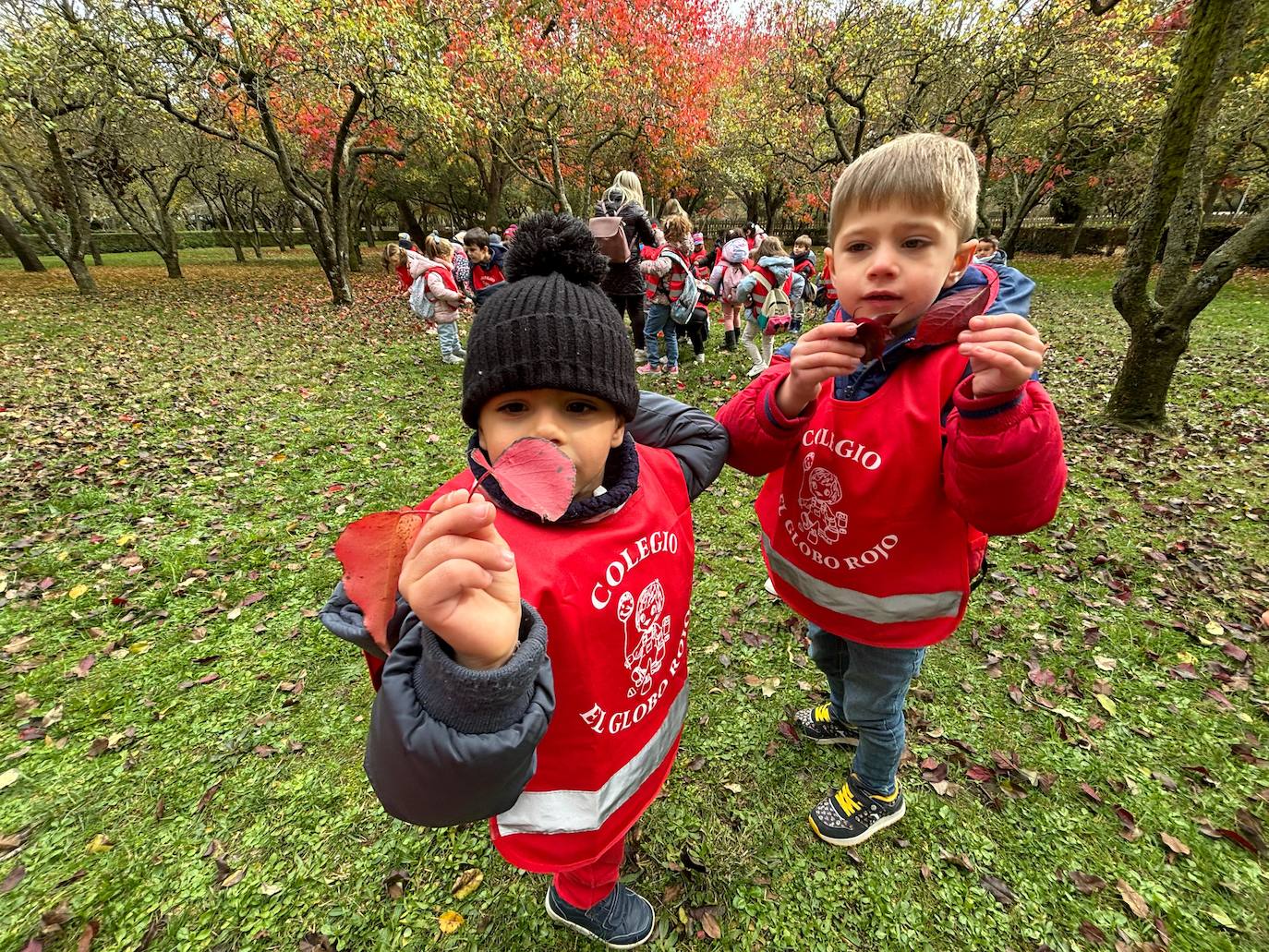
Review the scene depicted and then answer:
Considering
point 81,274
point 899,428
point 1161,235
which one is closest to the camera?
point 899,428

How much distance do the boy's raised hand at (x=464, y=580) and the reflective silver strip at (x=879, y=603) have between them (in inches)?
51.7

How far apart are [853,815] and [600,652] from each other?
1913 millimetres

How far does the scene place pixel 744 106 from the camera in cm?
1759

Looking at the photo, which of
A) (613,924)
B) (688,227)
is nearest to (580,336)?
(613,924)

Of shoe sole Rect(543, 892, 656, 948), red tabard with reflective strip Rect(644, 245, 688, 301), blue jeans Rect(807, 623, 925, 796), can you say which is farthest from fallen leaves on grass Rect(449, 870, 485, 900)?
red tabard with reflective strip Rect(644, 245, 688, 301)

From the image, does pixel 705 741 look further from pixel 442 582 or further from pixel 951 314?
pixel 442 582

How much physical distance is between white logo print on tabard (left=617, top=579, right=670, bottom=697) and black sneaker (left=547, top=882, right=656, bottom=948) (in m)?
1.15

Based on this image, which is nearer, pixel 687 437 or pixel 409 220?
pixel 687 437

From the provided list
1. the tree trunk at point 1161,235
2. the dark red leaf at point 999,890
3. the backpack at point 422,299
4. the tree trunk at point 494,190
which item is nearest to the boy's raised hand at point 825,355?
the dark red leaf at point 999,890

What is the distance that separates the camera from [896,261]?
1370 mm

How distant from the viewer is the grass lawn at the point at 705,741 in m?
2.26

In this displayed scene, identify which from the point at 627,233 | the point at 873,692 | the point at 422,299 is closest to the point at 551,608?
the point at 873,692

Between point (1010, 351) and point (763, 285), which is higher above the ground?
point (1010, 351)

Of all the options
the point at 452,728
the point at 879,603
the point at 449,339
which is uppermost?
the point at 452,728
